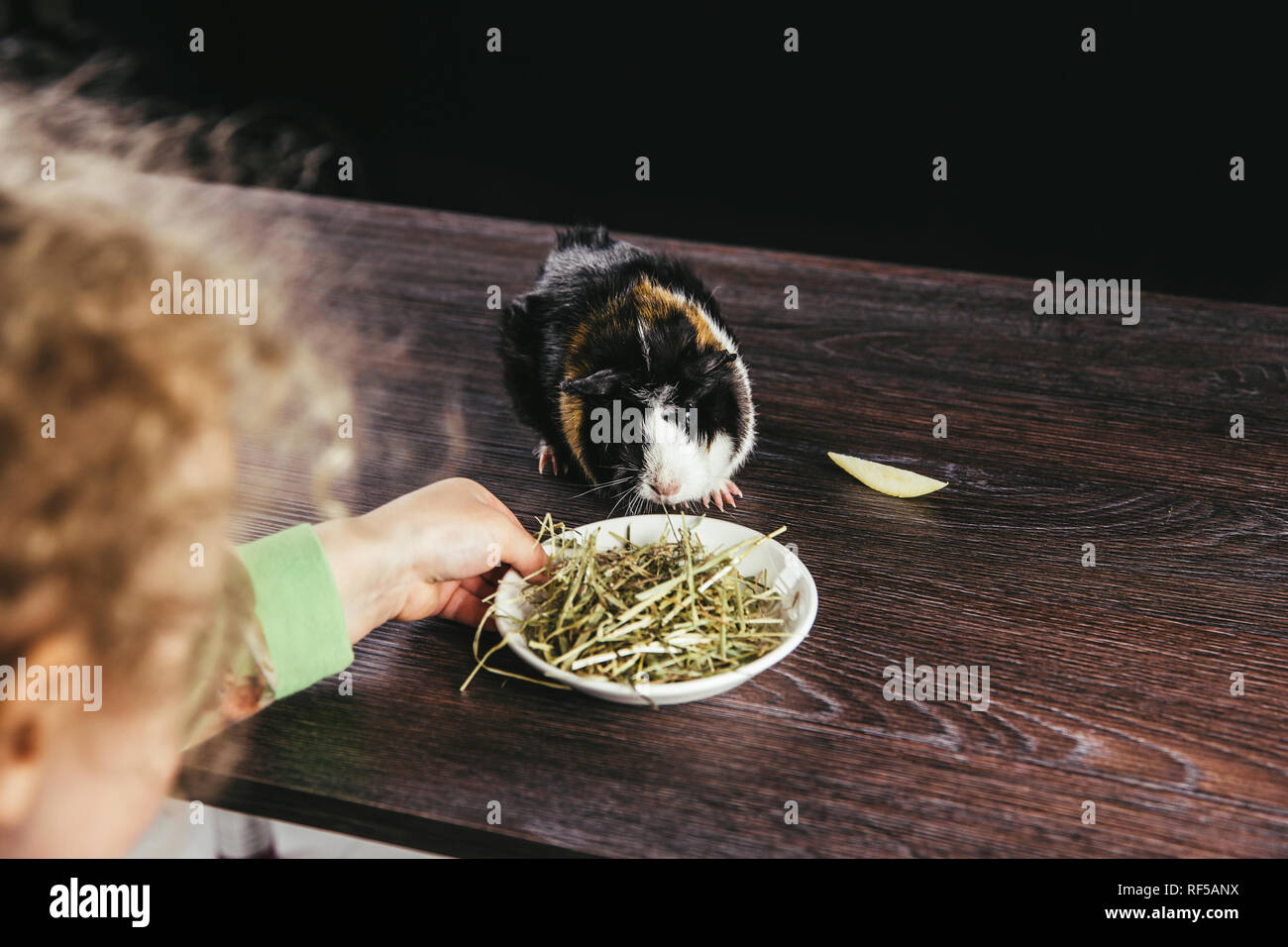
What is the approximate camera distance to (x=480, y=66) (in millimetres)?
2863

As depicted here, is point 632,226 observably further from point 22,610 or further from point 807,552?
point 22,610

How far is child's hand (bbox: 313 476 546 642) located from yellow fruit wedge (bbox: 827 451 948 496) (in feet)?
1.49

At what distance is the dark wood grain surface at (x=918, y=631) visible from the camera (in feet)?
2.59

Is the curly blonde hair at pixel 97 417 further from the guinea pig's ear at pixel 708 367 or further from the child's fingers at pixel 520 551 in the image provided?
the guinea pig's ear at pixel 708 367

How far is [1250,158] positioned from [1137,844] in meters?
2.20

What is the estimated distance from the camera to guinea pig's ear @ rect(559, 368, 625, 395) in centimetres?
138

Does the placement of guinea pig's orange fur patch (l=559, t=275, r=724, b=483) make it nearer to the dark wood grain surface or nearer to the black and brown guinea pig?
the black and brown guinea pig

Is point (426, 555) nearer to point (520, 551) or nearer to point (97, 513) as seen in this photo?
point (520, 551)

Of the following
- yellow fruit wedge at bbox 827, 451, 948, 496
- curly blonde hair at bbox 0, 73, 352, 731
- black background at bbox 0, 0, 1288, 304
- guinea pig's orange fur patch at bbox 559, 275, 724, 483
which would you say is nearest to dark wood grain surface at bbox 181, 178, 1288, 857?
yellow fruit wedge at bbox 827, 451, 948, 496

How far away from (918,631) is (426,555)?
506 mm

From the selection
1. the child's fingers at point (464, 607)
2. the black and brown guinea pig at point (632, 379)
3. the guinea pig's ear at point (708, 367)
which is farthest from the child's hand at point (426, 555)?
the guinea pig's ear at point (708, 367)

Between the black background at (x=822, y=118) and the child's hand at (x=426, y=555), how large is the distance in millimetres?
1929

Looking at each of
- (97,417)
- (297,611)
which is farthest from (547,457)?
(97,417)

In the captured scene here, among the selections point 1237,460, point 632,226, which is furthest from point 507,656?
point 632,226
